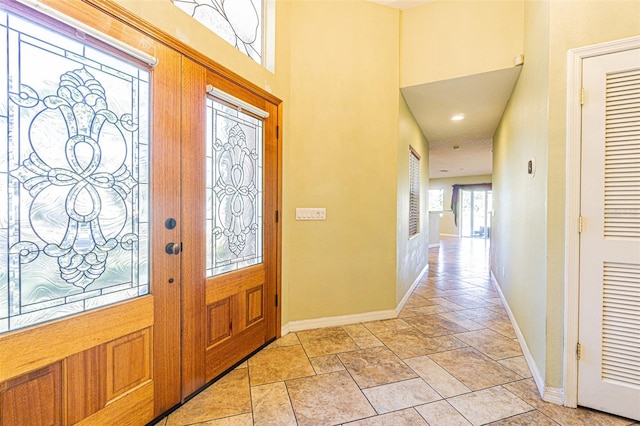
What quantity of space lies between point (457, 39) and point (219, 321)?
11.2 ft

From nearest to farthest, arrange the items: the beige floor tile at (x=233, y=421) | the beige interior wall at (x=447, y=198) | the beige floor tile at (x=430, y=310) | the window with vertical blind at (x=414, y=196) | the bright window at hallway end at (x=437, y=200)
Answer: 1. the beige floor tile at (x=233, y=421)
2. the beige floor tile at (x=430, y=310)
3. the window with vertical blind at (x=414, y=196)
4. the beige interior wall at (x=447, y=198)
5. the bright window at hallway end at (x=437, y=200)

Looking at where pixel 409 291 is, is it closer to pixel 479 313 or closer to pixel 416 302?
pixel 416 302

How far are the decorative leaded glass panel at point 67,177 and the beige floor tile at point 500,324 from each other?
315cm

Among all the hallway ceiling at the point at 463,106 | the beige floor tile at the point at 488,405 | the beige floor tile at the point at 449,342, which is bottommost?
the beige floor tile at the point at 449,342

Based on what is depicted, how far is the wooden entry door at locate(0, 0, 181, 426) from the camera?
1113 millimetres

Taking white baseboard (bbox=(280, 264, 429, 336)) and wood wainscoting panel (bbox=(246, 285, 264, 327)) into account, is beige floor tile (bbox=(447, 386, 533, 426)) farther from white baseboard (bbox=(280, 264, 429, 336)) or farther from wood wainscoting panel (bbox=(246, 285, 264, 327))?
wood wainscoting panel (bbox=(246, 285, 264, 327))

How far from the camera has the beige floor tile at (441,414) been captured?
161cm

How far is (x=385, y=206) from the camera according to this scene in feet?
10.1

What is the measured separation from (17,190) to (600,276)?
2957 mm

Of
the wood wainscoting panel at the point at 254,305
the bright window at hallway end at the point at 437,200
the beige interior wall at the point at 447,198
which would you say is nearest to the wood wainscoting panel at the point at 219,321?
the wood wainscoting panel at the point at 254,305

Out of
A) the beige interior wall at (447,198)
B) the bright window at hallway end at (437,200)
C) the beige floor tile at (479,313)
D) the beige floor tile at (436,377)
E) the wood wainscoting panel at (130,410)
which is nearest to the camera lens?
the wood wainscoting panel at (130,410)

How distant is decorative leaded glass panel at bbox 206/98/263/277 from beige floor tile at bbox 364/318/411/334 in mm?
1390

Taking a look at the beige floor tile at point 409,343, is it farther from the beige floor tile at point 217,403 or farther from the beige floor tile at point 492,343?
the beige floor tile at point 217,403

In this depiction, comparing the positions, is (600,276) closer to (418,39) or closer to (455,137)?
(418,39)
